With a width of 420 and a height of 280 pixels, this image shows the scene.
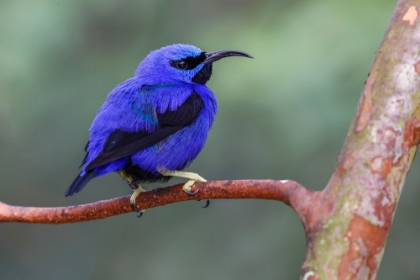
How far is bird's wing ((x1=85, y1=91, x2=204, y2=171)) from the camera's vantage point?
3537mm

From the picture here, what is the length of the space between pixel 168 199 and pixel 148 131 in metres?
0.71

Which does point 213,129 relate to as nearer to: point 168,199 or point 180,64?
point 180,64

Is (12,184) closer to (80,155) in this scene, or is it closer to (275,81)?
(80,155)

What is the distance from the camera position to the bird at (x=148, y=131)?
3652mm

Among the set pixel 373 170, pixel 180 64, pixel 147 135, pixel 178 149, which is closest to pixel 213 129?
pixel 180 64

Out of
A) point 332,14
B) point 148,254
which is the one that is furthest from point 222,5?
point 148,254

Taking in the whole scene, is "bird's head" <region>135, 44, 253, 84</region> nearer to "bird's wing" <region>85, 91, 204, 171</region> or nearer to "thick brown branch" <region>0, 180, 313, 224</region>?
"bird's wing" <region>85, 91, 204, 171</region>

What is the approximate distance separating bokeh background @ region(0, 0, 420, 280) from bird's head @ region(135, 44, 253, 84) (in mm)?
457

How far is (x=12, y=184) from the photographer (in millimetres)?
6520

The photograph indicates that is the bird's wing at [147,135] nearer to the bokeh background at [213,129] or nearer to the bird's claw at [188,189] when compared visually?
the bird's claw at [188,189]

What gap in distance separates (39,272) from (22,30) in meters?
2.17

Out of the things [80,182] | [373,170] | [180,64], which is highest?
[373,170]

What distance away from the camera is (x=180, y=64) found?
14.6 feet

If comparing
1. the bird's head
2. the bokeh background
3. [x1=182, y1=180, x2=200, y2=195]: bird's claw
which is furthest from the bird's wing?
the bokeh background
